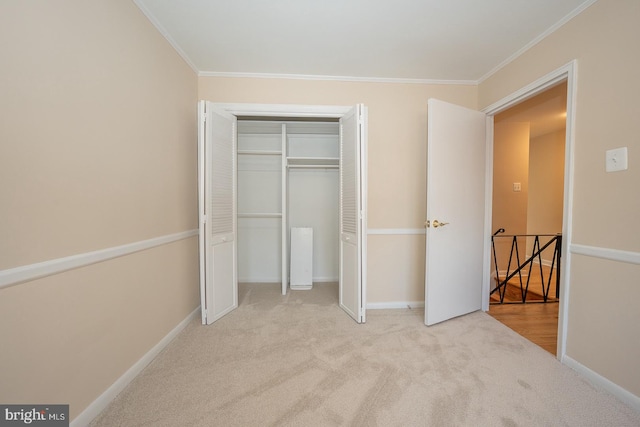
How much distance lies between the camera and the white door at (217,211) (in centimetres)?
232

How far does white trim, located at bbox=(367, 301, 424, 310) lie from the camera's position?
280 cm

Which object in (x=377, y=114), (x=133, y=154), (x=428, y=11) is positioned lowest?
(x=133, y=154)

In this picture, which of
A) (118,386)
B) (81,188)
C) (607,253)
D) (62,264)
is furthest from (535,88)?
(118,386)

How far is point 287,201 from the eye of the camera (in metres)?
3.60

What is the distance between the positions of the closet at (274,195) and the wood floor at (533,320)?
4.86ft

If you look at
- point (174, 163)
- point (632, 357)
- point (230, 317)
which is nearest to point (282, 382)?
point (230, 317)

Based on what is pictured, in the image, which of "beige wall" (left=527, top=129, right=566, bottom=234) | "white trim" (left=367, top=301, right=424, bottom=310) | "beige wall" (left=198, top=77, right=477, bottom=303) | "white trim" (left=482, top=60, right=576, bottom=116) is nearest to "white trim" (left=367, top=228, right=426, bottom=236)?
"beige wall" (left=198, top=77, right=477, bottom=303)

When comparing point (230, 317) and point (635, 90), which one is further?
point (230, 317)

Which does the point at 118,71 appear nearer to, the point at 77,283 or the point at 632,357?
the point at 77,283

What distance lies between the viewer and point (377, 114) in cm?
275

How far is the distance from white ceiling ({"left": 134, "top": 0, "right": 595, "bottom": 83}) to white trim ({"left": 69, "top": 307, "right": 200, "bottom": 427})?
2.45 metres

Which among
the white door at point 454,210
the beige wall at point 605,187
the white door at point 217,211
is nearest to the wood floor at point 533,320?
the white door at point 454,210

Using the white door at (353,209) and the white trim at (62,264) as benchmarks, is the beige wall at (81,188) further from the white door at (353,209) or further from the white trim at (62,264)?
the white door at (353,209)

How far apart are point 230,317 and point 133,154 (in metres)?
1.72
